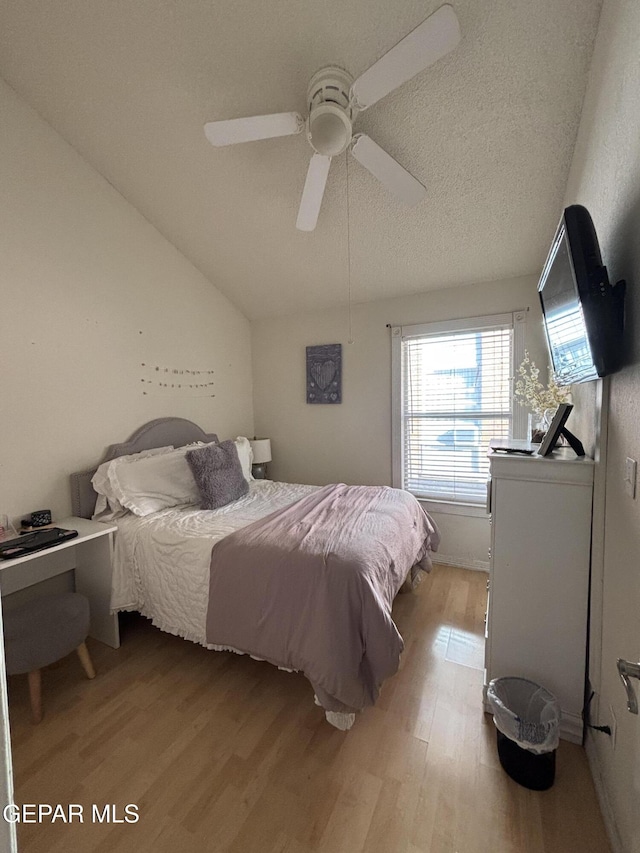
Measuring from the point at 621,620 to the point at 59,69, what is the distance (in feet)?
11.9

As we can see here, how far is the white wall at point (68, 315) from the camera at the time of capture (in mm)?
2061

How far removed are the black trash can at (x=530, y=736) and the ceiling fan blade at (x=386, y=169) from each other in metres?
2.32

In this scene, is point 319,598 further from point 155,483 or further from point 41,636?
point 155,483

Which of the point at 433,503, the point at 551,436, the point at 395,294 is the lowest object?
the point at 433,503

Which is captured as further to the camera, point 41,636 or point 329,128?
point 41,636

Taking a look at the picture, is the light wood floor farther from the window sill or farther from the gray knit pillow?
the window sill

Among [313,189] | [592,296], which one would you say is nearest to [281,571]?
[592,296]

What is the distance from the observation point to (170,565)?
6.47 ft

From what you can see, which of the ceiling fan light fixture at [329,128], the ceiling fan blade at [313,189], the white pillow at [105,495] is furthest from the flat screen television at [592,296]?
the white pillow at [105,495]

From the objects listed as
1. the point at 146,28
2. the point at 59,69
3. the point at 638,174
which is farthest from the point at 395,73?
the point at 59,69

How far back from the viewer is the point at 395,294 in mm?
3252

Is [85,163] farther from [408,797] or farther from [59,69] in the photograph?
[408,797]

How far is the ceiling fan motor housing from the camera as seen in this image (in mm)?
1488

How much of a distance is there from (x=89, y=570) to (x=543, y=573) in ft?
8.25
